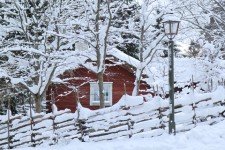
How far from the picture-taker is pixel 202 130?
12.9m

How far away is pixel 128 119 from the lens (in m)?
14.0

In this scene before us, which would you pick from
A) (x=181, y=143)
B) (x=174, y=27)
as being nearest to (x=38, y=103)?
(x=174, y=27)

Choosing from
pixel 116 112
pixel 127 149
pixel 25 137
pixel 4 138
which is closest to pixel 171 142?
pixel 127 149

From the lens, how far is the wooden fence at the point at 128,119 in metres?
14.1

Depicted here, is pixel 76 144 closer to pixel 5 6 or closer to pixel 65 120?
pixel 65 120

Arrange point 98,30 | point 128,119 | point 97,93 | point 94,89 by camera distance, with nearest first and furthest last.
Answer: point 128,119 → point 98,30 → point 97,93 → point 94,89

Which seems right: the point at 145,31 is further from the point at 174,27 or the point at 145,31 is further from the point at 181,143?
the point at 181,143

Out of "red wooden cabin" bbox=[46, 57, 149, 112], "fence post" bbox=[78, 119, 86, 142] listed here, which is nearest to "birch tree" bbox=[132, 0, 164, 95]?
"fence post" bbox=[78, 119, 86, 142]

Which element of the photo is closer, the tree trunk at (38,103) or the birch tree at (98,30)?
the birch tree at (98,30)

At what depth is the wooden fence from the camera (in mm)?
14086

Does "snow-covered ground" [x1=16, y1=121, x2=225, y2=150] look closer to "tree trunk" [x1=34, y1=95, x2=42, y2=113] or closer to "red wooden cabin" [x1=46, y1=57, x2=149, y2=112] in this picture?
"tree trunk" [x1=34, y1=95, x2=42, y2=113]

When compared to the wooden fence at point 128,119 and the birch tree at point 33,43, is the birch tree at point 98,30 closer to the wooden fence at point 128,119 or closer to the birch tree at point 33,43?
the birch tree at point 33,43

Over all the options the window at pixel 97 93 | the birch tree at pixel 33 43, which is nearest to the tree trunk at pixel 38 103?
the birch tree at pixel 33 43

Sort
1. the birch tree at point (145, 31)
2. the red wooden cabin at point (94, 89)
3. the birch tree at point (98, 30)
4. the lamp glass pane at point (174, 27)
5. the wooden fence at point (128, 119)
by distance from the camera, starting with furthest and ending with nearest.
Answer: the red wooden cabin at point (94, 89), the birch tree at point (145, 31), the birch tree at point (98, 30), the wooden fence at point (128, 119), the lamp glass pane at point (174, 27)
